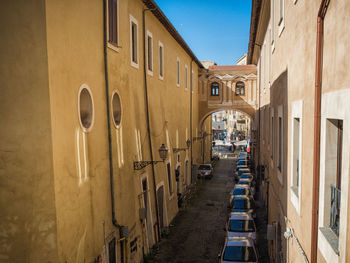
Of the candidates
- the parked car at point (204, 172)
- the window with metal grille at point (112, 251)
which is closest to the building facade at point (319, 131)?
the window with metal grille at point (112, 251)

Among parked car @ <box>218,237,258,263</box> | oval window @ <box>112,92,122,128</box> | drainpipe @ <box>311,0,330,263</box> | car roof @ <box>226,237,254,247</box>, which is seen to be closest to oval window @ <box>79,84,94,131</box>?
oval window @ <box>112,92,122,128</box>

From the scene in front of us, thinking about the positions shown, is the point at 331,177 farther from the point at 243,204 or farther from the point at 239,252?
the point at 243,204

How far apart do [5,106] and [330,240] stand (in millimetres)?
5571

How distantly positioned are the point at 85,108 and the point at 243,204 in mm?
10801

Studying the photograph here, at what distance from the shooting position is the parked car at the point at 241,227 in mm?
12109

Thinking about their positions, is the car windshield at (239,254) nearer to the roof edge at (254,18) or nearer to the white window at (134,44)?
the white window at (134,44)

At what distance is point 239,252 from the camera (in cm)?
993

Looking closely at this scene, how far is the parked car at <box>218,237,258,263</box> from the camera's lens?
9.68 meters

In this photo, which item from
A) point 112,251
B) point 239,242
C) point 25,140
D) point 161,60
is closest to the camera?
point 25,140

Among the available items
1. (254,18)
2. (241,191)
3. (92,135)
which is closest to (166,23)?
(254,18)

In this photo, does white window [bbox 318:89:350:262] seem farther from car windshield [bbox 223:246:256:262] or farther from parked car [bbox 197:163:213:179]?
parked car [bbox 197:163:213:179]

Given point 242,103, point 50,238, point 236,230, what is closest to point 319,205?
point 50,238

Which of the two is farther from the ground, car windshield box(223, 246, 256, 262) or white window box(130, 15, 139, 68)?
white window box(130, 15, 139, 68)

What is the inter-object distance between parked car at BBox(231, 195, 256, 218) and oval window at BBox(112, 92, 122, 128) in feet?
28.2
